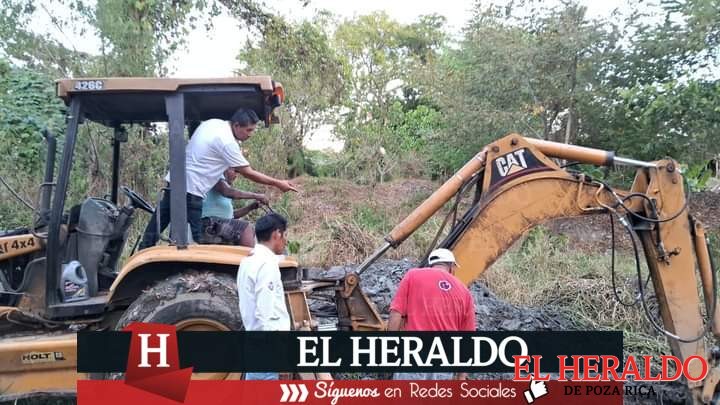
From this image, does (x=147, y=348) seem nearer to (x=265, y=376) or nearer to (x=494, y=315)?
(x=265, y=376)

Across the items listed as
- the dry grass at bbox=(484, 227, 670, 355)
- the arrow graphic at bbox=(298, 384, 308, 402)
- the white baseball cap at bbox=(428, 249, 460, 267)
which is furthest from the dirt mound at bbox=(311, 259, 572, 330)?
the arrow graphic at bbox=(298, 384, 308, 402)

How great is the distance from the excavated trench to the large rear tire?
Answer: 44.3 inches

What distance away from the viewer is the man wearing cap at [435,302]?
3.80 meters

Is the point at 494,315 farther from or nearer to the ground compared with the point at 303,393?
farther from the ground

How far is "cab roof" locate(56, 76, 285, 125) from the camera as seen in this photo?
3.89m

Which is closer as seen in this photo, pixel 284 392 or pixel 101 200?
pixel 284 392

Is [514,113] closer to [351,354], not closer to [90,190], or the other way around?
[90,190]

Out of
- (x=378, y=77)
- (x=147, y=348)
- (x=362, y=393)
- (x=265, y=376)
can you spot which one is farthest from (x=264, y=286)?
(x=378, y=77)

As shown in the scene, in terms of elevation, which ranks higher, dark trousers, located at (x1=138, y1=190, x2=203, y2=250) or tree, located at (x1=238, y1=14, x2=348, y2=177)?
tree, located at (x1=238, y1=14, x2=348, y2=177)

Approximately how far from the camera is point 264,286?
3283 millimetres

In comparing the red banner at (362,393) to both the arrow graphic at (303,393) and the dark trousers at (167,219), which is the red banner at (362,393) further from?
the dark trousers at (167,219)

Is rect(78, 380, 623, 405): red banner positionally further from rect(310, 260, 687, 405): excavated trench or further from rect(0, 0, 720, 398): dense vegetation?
rect(0, 0, 720, 398): dense vegetation

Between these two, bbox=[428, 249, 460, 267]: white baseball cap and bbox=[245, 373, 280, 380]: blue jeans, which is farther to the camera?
bbox=[428, 249, 460, 267]: white baseball cap

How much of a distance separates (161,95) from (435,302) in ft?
8.03
